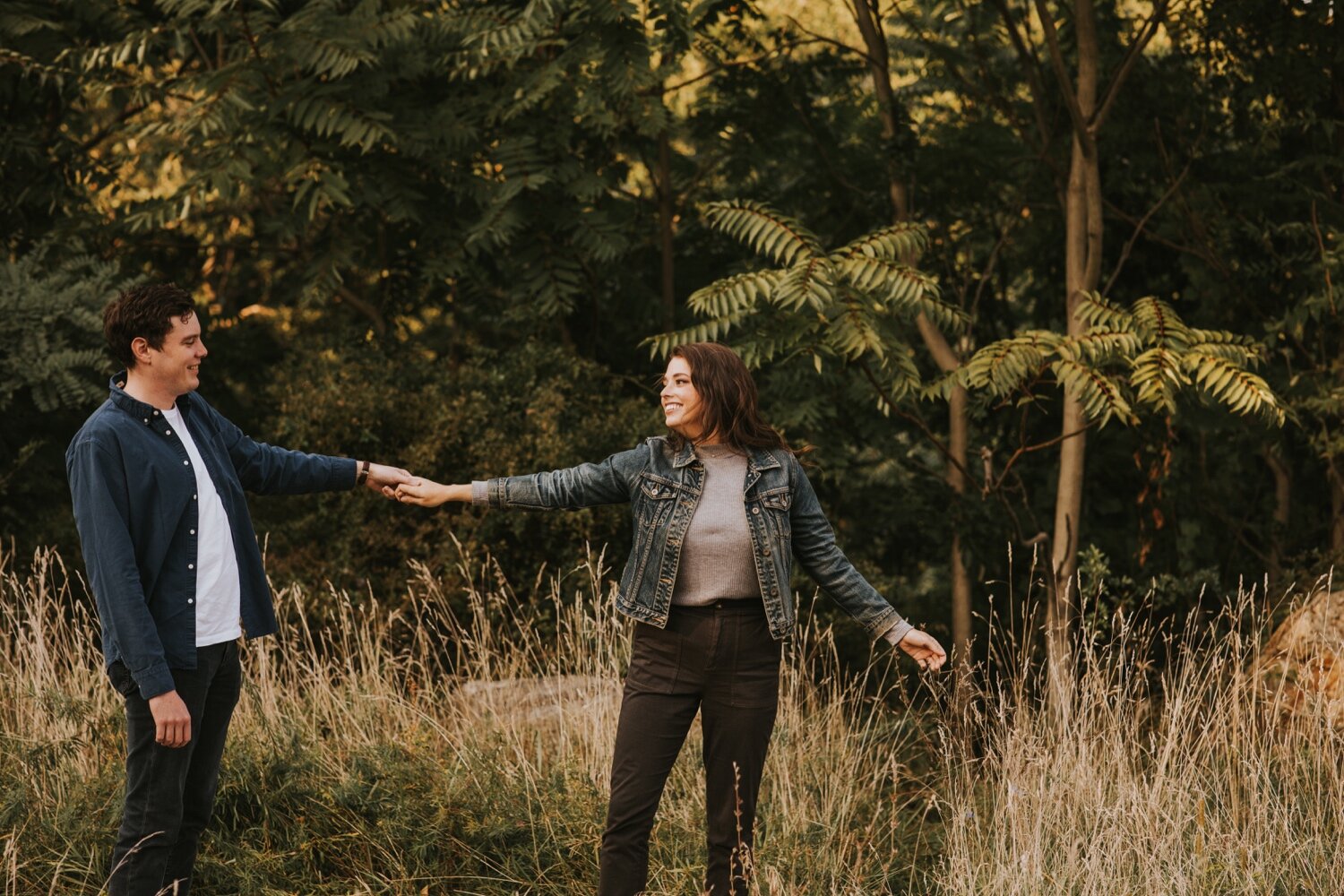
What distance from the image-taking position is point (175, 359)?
378 centimetres

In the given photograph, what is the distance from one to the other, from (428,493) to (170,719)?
1.28 metres

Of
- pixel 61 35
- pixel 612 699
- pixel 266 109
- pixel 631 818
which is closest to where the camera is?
pixel 631 818

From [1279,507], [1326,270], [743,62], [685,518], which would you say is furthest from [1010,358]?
[1279,507]

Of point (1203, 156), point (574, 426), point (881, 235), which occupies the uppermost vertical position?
point (1203, 156)

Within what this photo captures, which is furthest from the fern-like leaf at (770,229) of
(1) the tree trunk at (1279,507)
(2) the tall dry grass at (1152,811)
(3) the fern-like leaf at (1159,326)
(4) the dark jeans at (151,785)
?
(1) the tree trunk at (1279,507)

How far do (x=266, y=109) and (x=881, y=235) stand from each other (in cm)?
371

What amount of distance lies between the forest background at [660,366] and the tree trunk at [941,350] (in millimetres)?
31

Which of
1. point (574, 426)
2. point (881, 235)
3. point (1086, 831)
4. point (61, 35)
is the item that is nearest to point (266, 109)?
point (61, 35)

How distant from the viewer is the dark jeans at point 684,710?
154 inches

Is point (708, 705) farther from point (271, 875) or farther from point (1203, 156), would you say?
point (1203, 156)

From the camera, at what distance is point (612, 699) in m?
5.55

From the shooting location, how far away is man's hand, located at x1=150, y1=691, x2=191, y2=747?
3588 mm

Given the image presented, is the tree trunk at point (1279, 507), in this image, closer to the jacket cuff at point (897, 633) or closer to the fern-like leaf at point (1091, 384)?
the fern-like leaf at point (1091, 384)

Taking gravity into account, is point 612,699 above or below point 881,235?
below
